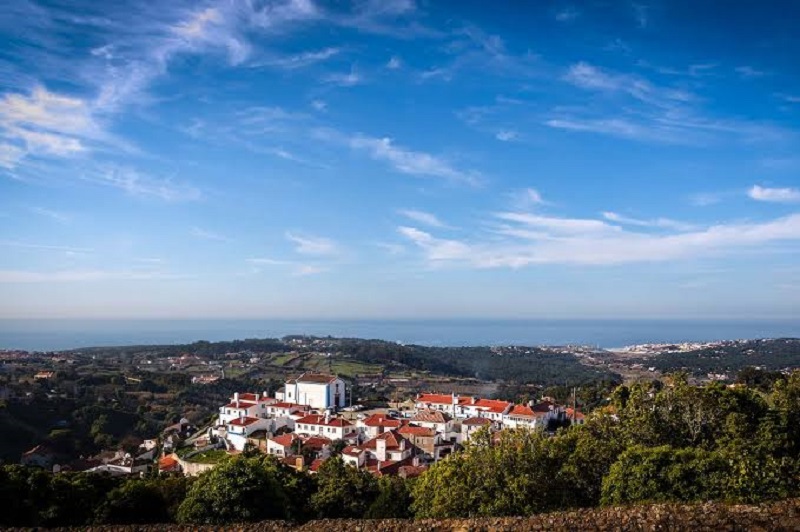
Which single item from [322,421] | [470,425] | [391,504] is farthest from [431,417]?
[391,504]

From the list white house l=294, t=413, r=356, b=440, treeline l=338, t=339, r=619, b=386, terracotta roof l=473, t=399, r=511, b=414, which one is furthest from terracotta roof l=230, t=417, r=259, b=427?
treeline l=338, t=339, r=619, b=386

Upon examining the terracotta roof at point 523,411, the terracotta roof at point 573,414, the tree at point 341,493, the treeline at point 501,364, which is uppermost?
the tree at point 341,493

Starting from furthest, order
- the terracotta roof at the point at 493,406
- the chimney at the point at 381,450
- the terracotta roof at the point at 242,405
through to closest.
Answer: the terracotta roof at the point at 242,405
the terracotta roof at the point at 493,406
the chimney at the point at 381,450

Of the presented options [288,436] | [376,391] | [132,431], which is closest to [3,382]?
[132,431]

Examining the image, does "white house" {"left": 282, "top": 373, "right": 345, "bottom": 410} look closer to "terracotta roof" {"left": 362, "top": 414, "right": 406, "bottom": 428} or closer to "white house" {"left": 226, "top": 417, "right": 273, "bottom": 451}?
"white house" {"left": 226, "top": 417, "right": 273, "bottom": 451}

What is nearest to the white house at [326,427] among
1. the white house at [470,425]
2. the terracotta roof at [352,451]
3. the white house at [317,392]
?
the terracotta roof at [352,451]

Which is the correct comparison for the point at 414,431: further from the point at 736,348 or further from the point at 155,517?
the point at 736,348

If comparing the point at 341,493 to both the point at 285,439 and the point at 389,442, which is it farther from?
the point at 285,439

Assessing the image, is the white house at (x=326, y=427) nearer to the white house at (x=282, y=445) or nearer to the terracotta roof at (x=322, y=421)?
the terracotta roof at (x=322, y=421)
